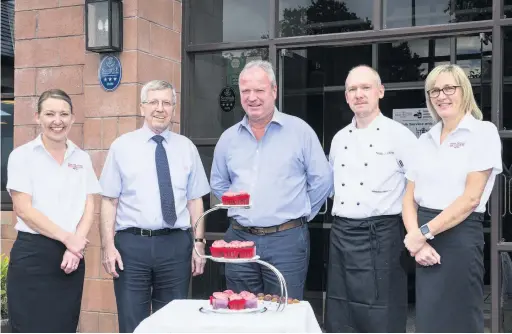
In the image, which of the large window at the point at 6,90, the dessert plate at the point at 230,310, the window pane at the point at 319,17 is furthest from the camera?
the large window at the point at 6,90

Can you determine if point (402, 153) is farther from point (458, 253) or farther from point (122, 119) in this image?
point (122, 119)

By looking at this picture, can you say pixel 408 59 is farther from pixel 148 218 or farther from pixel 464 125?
pixel 148 218

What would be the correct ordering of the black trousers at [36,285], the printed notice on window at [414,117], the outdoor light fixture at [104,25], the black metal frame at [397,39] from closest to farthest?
the black trousers at [36,285], the black metal frame at [397,39], the outdoor light fixture at [104,25], the printed notice on window at [414,117]

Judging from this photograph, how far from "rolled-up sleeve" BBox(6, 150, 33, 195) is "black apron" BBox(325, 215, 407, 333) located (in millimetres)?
1682

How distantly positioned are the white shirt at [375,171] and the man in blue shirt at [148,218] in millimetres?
927

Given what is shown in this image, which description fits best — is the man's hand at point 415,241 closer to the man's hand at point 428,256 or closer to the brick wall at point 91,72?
the man's hand at point 428,256

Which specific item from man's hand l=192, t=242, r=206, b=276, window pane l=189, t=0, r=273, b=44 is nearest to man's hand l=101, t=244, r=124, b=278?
man's hand l=192, t=242, r=206, b=276

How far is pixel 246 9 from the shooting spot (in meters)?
5.04

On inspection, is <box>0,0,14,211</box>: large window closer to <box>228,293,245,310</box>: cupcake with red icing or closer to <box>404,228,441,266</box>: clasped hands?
<box>228,293,245,310</box>: cupcake with red icing

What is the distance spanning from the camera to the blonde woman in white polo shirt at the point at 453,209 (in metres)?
3.28

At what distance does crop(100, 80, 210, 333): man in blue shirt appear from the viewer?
3.80m

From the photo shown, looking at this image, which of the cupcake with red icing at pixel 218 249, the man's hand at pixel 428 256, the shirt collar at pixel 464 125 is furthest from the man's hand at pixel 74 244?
the shirt collar at pixel 464 125

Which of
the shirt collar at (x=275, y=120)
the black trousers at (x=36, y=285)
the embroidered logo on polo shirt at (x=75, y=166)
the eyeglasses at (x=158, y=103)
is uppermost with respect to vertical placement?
the eyeglasses at (x=158, y=103)

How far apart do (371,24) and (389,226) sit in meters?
1.65
